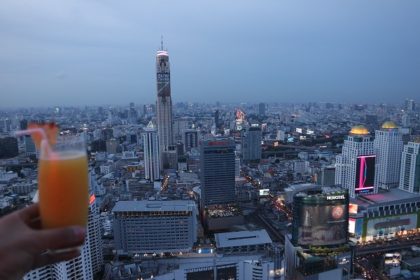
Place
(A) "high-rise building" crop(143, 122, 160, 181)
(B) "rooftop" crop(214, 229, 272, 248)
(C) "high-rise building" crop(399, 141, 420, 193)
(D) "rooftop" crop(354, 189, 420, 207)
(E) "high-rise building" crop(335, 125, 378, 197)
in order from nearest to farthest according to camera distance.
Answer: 1. (B) "rooftop" crop(214, 229, 272, 248)
2. (D) "rooftop" crop(354, 189, 420, 207)
3. (E) "high-rise building" crop(335, 125, 378, 197)
4. (C) "high-rise building" crop(399, 141, 420, 193)
5. (A) "high-rise building" crop(143, 122, 160, 181)

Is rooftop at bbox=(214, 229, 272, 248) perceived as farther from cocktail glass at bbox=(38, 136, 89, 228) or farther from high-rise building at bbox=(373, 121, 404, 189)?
cocktail glass at bbox=(38, 136, 89, 228)

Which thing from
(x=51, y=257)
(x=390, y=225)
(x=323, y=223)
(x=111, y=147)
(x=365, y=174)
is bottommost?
(x=390, y=225)

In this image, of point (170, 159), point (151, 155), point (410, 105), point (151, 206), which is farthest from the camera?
point (410, 105)

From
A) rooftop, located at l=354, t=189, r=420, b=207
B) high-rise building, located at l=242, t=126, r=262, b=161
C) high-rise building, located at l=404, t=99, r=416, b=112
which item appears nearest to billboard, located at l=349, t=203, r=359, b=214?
rooftop, located at l=354, t=189, r=420, b=207

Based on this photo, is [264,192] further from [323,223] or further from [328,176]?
[323,223]

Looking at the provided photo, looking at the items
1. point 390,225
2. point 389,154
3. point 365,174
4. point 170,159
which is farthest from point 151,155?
point 389,154

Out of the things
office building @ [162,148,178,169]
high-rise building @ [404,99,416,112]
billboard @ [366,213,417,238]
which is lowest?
billboard @ [366,213,417,238]

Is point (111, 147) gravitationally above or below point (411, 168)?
below
